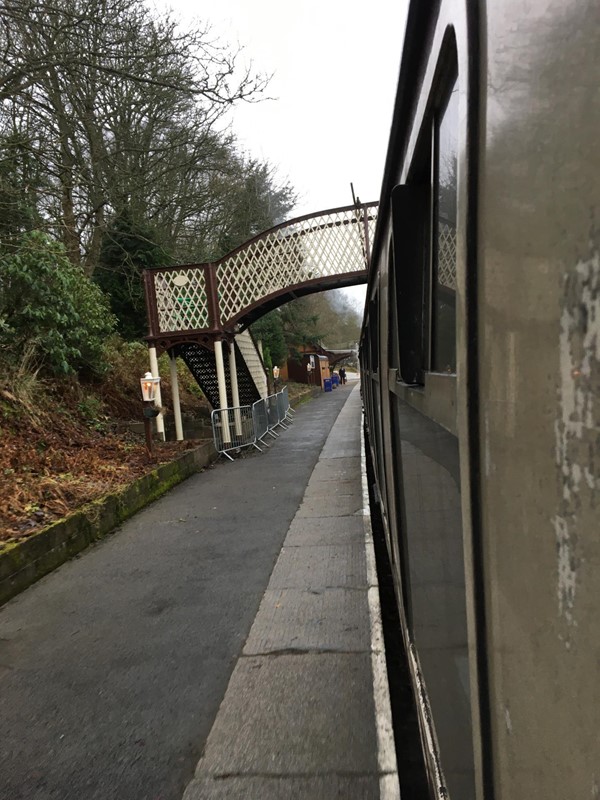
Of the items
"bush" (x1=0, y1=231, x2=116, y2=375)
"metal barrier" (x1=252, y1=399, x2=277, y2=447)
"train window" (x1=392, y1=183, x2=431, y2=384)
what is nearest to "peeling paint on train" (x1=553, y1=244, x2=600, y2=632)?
"train window" (x1=392, y1=183, x2=431, y2=384)

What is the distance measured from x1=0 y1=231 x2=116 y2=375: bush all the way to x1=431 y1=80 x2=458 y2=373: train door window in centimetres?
878

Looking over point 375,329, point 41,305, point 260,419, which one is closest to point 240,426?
point 260,419

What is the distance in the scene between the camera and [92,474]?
7172mm

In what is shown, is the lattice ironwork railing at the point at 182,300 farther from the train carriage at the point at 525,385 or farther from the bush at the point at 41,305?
the train carriage at the point at 525,385

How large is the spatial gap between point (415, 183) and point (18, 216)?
10045 mm

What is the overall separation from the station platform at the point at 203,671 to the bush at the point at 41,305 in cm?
542

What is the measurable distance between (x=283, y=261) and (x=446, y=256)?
9856mm

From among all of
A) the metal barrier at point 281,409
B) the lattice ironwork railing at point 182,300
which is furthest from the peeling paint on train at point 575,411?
the metal barrier at point 281,409

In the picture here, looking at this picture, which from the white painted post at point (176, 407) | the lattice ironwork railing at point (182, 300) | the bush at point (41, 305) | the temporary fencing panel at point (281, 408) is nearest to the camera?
the bush at point (41, 305)

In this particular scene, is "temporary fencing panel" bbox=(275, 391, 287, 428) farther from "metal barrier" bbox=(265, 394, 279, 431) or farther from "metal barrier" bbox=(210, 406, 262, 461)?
"metal barrier" bbox=(210, 406, 262, 461)

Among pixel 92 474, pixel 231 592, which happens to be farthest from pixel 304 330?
pixel 231 592

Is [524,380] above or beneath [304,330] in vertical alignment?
beneath

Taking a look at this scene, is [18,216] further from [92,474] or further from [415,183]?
[415,183]

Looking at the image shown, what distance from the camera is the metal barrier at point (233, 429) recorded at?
1057 centimetres
